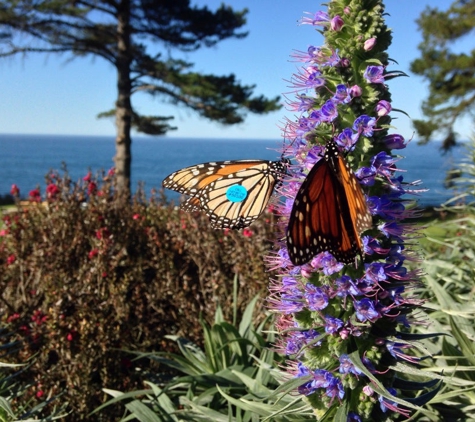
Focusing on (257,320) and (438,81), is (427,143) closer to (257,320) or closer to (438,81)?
(438,81)

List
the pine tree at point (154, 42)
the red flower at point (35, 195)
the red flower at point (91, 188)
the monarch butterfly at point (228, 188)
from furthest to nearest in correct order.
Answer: the pine tree at point (154, 42) → the red flower at point (35, 195) → the red flower at point (91, 188) → the monarch butterfly at point (228, 188)

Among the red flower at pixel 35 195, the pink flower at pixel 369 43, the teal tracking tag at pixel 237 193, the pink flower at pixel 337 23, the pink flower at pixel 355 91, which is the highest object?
the pink flower at pixel 337 23

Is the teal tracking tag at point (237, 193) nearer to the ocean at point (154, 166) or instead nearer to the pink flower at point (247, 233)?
the ocean at point (154, 166)

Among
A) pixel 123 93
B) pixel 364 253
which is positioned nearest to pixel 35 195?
pixel 364 253

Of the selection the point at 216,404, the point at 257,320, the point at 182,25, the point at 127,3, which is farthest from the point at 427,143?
the point at 216,404

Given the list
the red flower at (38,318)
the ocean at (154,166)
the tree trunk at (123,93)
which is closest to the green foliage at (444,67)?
the ocean at (154,166)
